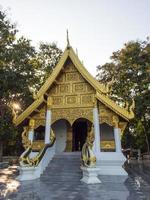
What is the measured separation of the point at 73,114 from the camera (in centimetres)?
1180

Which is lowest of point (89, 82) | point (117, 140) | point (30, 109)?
point (117, 140)

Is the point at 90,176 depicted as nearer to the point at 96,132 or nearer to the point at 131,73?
the point at 96,132

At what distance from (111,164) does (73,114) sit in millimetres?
3241

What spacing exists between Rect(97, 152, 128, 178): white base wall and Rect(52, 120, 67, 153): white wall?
3182 mm

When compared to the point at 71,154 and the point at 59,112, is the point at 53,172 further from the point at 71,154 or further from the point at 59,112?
the point at 59,112

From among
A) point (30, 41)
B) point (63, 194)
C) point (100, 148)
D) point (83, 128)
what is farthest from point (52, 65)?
point (63, 194)

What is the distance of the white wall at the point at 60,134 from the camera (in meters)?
13.3

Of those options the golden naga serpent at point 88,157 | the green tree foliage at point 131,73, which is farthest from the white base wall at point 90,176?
the green tree foliage at point 131,73

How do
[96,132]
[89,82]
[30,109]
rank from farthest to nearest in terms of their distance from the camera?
[30,109]
[89,82]
[96,132]

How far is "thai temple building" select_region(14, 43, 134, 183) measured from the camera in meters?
10.7

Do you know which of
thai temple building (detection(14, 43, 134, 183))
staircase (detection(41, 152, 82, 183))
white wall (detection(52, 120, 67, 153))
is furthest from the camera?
white wall (detection(52, 120, 67, 153))

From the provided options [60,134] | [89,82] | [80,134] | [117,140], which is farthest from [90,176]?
[80,134]

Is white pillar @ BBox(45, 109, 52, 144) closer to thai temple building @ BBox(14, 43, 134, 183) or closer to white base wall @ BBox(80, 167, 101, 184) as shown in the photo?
thai temple building @ BBox(14, 43, 134, 183)

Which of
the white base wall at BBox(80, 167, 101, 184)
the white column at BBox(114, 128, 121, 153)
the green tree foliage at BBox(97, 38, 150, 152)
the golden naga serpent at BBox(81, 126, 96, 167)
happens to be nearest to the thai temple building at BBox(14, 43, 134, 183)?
the white column at BBox(114, 128, 121, 153)
